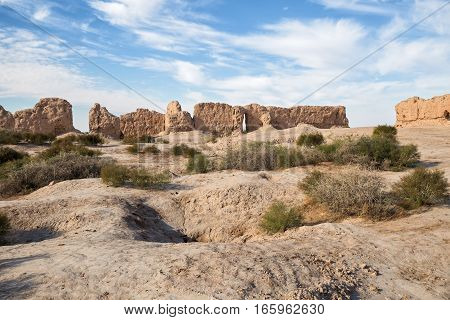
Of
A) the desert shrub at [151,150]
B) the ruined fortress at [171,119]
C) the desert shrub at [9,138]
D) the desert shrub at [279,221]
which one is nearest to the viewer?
the desert shrub at [279,221]

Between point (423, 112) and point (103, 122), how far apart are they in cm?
2364

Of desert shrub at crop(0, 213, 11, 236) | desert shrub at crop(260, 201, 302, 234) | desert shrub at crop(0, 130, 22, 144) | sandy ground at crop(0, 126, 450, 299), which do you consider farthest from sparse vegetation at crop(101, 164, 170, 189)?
desert shrub at crop(0, 130, 22, 144)

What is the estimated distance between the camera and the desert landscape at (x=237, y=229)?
4121mm

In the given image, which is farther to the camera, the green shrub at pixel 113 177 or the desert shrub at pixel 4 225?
the green shrub at pixel 113 177

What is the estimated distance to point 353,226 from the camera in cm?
622

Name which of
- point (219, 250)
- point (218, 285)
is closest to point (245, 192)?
point (219, 250)

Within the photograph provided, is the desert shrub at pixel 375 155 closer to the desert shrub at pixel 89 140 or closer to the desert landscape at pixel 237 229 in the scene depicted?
the desert landscape at pixel 237 229

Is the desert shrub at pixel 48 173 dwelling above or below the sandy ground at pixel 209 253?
above

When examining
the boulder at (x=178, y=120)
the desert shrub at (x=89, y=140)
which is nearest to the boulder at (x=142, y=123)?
the boulder at (x=178, y=120)

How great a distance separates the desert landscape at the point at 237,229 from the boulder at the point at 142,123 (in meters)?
17.3

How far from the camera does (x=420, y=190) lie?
287 inches

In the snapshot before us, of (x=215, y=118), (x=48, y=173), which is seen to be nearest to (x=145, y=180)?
(x=48, y=173)

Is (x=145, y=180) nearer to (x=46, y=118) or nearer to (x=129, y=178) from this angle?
(x=129, y=178)

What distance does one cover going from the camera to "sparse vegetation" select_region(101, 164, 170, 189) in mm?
9836
